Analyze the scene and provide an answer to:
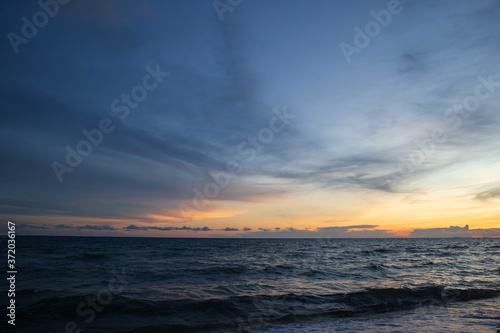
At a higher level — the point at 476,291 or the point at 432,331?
the point at 432,331

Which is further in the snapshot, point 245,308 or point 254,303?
point 254,303

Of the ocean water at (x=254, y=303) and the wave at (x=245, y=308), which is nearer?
the ocean water at (x=254, y=303)

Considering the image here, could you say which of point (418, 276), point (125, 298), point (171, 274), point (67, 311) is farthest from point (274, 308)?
point (418, 276)

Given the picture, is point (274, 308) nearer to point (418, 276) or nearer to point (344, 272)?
point (344, 272)

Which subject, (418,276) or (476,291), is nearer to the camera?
(476,291)

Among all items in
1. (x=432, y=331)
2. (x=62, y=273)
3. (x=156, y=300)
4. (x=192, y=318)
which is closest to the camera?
(x=432, y=331)

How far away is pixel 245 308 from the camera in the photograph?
13.1 meters

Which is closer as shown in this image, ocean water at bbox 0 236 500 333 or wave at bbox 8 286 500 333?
ocean water at bbox 0 236 500 333

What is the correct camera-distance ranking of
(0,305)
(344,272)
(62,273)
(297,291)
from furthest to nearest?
1. (344,272)
2. (62,273)
3. (297,291)
4. (0,305)

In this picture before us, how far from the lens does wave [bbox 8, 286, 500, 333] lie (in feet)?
37.1

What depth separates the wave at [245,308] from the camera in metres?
11.3

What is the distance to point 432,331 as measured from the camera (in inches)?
338

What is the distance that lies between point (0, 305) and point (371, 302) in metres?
18.3

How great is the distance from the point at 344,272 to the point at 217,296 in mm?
13730
